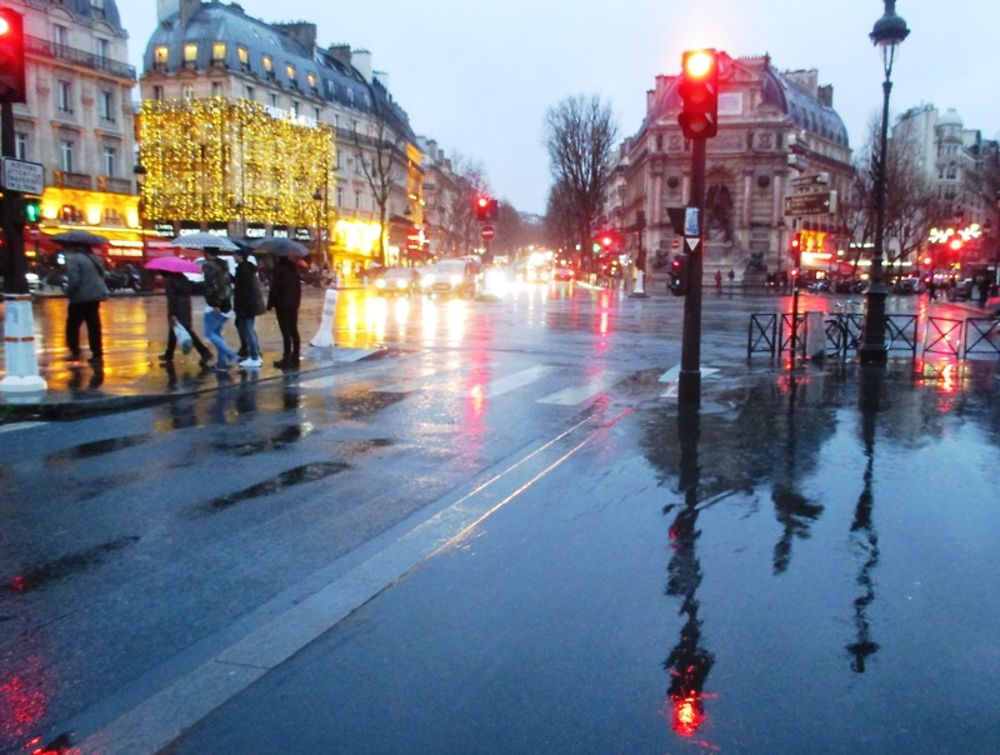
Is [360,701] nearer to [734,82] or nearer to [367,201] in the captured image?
[367,201]

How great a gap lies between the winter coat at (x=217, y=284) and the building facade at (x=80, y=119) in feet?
115

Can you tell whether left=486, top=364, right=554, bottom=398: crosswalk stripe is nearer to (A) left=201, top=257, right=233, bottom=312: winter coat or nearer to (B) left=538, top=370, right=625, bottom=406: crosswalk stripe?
(B) left=538, top=370, right=625, bottom=406: crosswalk stripe

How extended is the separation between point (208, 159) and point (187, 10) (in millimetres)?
14917

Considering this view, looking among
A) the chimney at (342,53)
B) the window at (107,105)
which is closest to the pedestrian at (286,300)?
the window at (107,105)

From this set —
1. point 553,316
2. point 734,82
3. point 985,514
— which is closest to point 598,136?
point 734,82

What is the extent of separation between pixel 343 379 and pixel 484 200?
13.5m

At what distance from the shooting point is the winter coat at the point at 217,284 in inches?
527

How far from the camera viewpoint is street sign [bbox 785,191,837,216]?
14461 millimetres

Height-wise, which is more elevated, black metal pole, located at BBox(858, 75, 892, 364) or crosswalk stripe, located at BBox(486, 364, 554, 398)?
black metal pole, located at BBox(858, 75, 892, 364)

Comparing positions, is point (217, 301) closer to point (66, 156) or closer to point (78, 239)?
point (78, 239)

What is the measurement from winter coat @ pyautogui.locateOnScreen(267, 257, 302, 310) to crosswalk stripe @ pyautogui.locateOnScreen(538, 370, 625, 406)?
15.0ft

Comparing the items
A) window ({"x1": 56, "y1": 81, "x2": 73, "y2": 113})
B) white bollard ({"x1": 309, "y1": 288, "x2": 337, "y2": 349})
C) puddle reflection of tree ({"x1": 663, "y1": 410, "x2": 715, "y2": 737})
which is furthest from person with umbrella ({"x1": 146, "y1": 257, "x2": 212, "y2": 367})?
window ({"x1": 56, "y1": 81, "x2": 73, "y2": 113})

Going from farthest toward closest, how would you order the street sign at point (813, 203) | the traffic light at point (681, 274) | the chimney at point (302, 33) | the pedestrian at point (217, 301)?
the chimney at point (302, 33)
the street sign at point (813, 203)
the pedestrian at point (217, 301)
the traffic light at point (681, 274)

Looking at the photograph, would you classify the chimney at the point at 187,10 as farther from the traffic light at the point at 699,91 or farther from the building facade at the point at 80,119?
the traffic light at the point at 699,91
